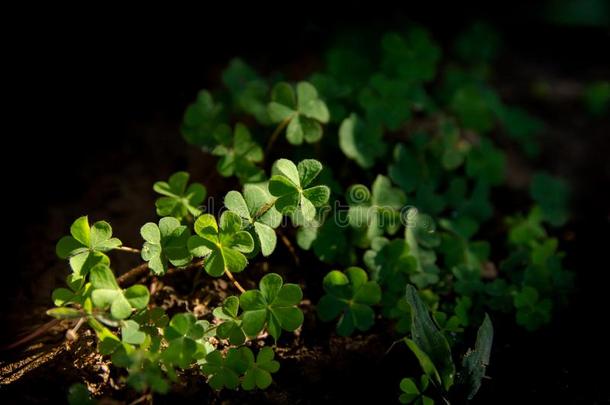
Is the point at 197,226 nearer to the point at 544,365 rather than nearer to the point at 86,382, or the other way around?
the point at 86,382

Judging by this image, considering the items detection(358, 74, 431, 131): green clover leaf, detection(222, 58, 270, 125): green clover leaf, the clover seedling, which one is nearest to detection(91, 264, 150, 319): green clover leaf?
detection(222, 58, 270, 125): green clover leaf

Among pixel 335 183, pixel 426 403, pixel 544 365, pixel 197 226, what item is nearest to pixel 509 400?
pixel 544 365

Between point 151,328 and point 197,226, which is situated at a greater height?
point 197,226

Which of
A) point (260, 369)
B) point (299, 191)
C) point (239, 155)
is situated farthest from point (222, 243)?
point (239, 155)

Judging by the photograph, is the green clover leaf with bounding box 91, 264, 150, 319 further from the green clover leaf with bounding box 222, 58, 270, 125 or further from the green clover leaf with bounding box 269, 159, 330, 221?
the green clover leaf with bounding box 222, 58, 270, 125

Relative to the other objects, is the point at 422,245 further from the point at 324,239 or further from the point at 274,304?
the point at 274,304

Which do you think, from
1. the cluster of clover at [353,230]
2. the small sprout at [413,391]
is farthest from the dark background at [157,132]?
the small sprout at [413,391]

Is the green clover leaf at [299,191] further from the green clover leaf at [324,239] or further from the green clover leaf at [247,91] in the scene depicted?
the green clover leaf at [247,91]

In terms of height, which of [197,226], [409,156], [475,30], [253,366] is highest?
[475,30]
